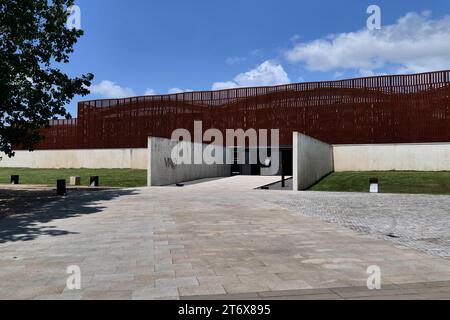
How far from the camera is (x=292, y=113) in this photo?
41.3 metres

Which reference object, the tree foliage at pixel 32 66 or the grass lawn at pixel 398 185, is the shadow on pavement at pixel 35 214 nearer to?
the tree foliage at pixel 32 66

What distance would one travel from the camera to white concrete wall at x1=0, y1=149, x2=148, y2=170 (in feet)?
151

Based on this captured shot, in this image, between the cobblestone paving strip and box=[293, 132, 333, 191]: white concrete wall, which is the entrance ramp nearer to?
box=[293, 132, 333, 191]: white concrete wall

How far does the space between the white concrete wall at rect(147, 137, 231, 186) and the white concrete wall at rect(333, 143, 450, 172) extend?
15522mm

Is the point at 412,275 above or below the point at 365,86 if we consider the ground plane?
below

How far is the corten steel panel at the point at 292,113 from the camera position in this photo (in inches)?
1430

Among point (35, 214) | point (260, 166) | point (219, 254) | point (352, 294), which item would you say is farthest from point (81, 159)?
point (352, 294)

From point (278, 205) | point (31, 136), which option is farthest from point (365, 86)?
point (31, 136)

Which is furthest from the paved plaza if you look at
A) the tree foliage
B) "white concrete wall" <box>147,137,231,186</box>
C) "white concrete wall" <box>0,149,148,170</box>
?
"white concrete wall" <box>0,149,148,170</box>

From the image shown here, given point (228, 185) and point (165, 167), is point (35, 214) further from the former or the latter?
point (228, 185)

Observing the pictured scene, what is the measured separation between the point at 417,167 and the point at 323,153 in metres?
10.7

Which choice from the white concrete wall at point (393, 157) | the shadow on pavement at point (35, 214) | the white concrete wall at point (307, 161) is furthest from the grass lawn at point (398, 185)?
the shadow on pavement at point (35, 214)

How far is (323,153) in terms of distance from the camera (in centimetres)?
3228

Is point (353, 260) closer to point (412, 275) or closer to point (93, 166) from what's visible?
point (412, 275)
